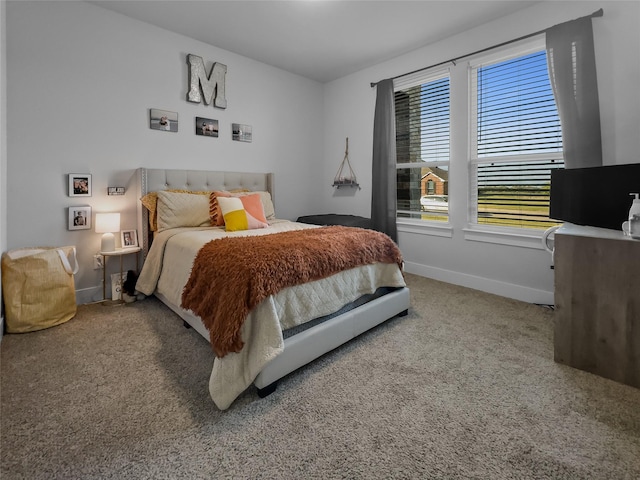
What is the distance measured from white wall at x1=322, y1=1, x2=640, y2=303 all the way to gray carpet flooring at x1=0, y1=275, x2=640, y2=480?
1014mm

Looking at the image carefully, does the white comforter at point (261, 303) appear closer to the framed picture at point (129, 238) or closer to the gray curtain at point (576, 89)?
the framed picture at point (129, 238)

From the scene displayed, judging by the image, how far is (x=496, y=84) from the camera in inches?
123

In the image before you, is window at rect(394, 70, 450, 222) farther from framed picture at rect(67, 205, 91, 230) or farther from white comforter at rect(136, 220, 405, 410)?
framed picture at rect(67, 205, 91, 230)

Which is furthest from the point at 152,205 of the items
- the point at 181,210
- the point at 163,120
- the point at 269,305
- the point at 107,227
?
the point at 269,305

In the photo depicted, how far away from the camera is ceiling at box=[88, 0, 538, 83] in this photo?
279 cm

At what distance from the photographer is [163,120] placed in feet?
10.6

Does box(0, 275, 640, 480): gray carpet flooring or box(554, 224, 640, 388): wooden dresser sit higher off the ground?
box(554, 224, 640, 388): wooden dresser

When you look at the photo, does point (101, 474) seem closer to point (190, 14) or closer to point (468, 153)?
point (190, 14)

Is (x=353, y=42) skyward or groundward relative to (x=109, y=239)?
skyward

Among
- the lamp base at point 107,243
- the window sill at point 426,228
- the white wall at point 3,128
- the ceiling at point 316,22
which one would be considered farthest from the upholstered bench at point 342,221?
the white wall at point 3,128

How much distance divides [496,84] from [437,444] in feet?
10.8

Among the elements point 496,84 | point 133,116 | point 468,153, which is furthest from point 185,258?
point 496,84

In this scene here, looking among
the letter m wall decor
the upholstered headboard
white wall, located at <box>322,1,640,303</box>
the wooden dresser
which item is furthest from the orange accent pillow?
the wooden dresser

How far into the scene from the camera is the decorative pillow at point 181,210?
9.60 ft
